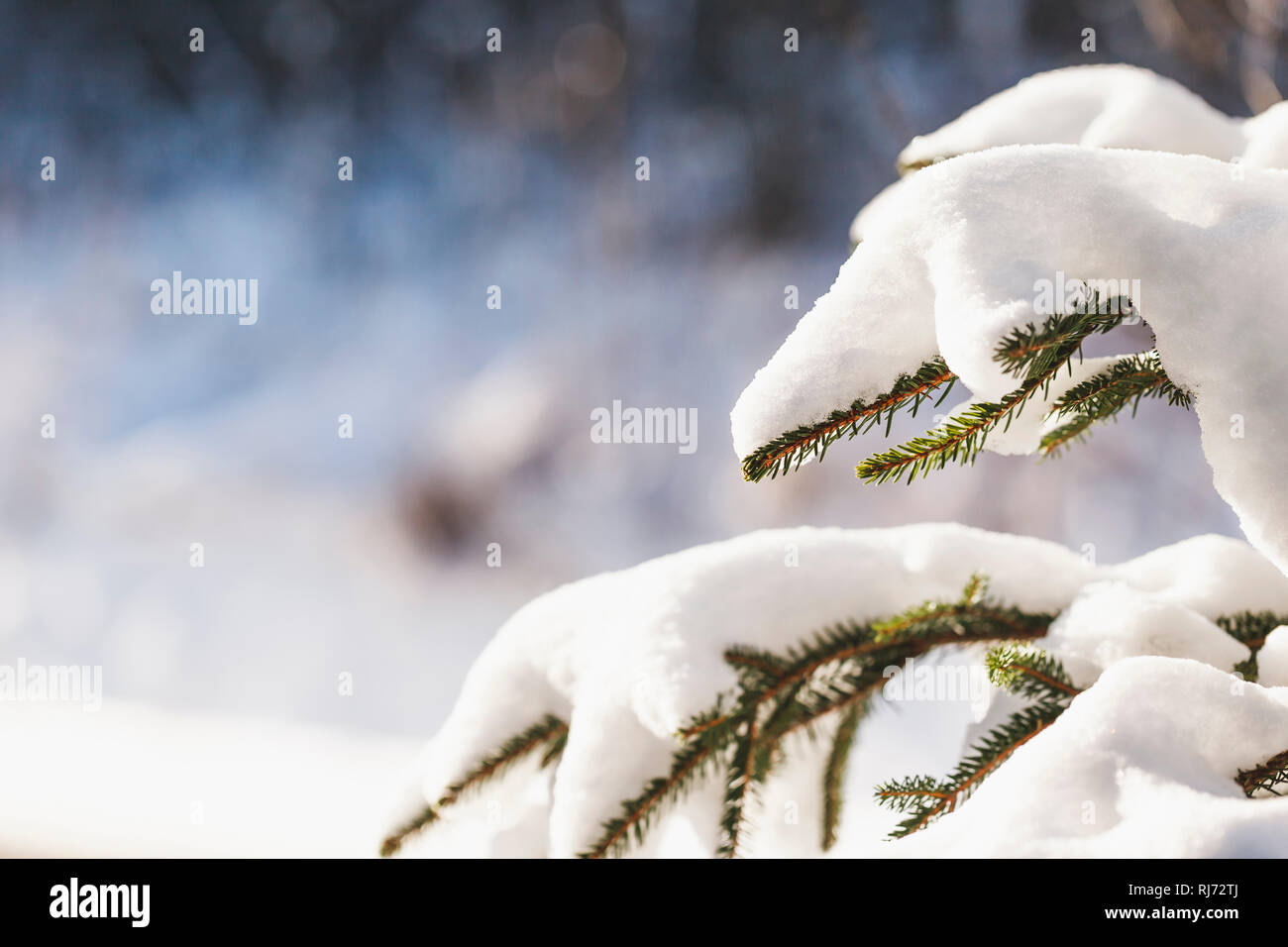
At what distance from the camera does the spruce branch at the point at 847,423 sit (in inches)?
20.0

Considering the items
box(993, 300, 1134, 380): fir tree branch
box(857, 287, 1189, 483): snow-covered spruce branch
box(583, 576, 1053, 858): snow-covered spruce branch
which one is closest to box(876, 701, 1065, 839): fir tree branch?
box(583, 576, 1053, 858): snow-covered spruce branch

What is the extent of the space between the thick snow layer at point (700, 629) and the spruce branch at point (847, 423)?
29 centimetres

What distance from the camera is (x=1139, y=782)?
1.60 feet

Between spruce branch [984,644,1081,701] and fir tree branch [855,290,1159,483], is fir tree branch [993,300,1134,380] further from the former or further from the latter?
spruce branch [984,644,1081,701]

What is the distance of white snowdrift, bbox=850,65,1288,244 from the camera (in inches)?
35.2

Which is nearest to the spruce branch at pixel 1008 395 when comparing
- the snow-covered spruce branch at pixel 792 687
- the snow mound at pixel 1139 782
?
the snow mound at pixel 1139 782

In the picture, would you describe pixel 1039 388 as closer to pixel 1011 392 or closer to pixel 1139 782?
pixel 1011 392

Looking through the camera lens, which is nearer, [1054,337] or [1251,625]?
[1054,337]

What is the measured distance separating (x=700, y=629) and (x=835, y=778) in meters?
0.40

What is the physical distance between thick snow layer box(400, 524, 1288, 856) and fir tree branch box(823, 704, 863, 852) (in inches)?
2.4

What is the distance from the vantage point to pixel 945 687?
2.95 feet

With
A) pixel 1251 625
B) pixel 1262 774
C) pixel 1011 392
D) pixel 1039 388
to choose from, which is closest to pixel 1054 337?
pixel 1011 392

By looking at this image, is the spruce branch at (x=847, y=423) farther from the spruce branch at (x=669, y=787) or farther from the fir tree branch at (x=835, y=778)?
the fir tree branch at (x=835, y=778)
